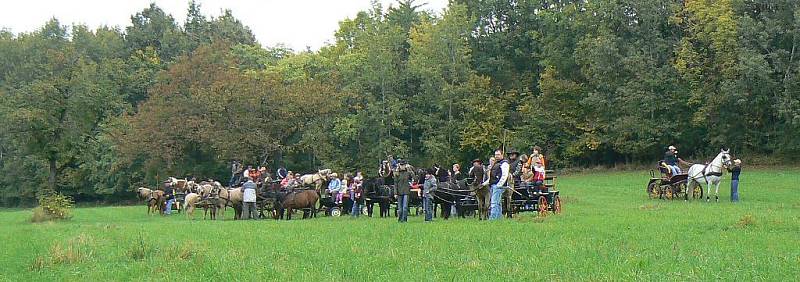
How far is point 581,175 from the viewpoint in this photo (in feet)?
156

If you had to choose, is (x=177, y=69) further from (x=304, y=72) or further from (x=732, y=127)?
(x=732, y=127)

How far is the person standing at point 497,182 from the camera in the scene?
715 inches

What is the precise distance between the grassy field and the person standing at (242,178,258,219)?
18.4 feet

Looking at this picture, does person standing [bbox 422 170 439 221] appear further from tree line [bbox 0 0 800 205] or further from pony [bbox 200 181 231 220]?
tree line [bbox 0 0 800 205]

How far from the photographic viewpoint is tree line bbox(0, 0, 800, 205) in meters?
46.7

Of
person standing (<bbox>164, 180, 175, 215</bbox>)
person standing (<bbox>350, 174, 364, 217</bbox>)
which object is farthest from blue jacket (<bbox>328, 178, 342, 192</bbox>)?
person standing (<bbox>164, 180, 175, 215</bbox>)

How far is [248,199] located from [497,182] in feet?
30.0

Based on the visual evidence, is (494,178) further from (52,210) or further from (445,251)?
(52,210)

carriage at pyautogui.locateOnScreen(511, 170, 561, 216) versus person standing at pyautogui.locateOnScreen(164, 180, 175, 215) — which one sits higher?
carriage at pyautogui.locateOnScreen(511, 170, 561, 216)

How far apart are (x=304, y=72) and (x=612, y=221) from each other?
137 ft

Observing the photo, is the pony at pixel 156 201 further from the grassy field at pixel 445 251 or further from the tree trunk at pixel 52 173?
the tree trunk at pixel 52 173

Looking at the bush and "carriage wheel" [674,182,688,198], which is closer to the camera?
"carriage wheel" [674,182,688,198]

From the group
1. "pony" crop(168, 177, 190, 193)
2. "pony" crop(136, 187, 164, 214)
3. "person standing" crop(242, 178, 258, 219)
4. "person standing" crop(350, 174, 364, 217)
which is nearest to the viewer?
"person standing" crop(350, 174, 364, 217)

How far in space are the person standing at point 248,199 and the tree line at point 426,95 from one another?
2181 cm
